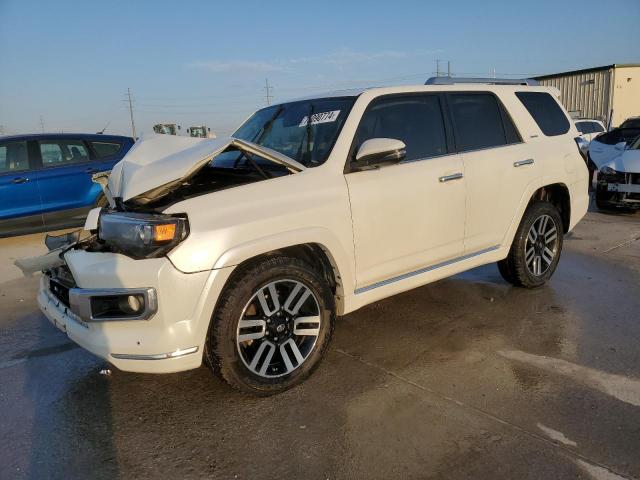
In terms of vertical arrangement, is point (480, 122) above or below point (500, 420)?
above

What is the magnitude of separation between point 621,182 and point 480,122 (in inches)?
243

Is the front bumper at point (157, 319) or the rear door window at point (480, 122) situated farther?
the rear door window at point (480, 122)

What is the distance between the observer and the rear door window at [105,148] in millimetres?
8664

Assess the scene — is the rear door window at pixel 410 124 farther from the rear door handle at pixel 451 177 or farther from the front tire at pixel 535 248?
the front tire at pixel 535 248

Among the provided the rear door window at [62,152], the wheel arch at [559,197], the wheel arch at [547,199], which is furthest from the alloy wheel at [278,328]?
the rear door window at [62,152]

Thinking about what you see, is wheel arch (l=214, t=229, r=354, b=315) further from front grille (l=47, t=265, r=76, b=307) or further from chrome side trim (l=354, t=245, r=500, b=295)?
front grille (l=47, t=265, r=76, b=307)

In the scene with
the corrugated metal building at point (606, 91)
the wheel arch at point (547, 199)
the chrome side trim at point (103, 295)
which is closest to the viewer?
the chrome side trim at point (103, 295)

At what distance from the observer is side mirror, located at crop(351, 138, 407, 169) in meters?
3.39

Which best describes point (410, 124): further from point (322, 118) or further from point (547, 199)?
point (547, 199)

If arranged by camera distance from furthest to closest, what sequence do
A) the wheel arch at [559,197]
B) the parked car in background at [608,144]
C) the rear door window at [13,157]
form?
the parked car in background at [608,144], the rear door window at [13,157], the wheel arch at [559,197]

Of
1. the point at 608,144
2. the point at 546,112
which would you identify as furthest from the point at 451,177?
the point at 608,144

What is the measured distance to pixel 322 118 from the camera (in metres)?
3.87

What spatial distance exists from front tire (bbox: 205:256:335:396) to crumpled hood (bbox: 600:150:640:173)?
7.86m

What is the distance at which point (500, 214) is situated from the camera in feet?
14.7
